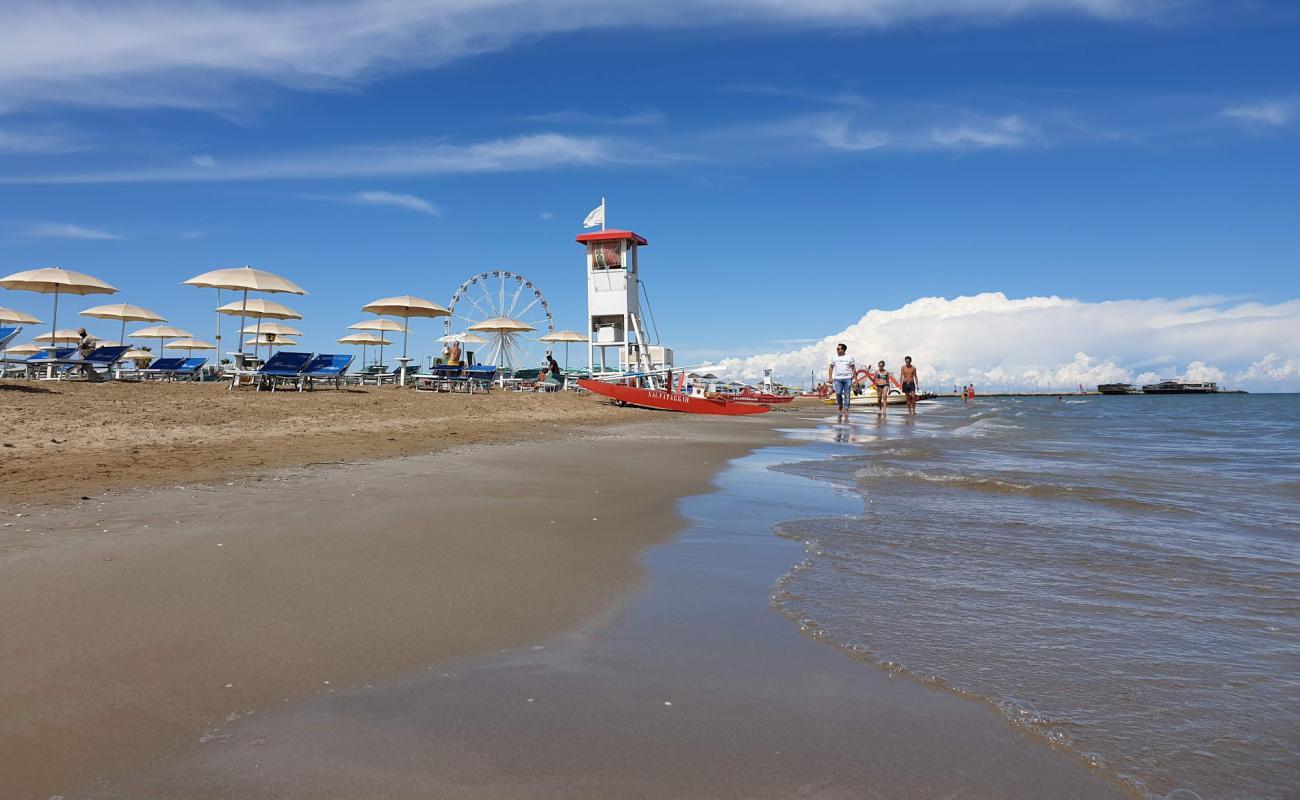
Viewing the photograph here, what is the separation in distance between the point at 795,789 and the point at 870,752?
309 millimetres

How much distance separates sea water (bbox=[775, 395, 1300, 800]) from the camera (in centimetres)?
212

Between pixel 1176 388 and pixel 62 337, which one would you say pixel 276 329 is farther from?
pixel 1176 388

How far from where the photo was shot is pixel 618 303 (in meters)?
29.4

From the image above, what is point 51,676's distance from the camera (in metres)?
2.30

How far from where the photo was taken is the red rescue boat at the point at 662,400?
22.8 meters

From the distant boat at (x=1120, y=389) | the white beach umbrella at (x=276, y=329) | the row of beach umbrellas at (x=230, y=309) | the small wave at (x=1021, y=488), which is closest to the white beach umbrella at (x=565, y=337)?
the row of beach umbrellas at (x=230, y=309)

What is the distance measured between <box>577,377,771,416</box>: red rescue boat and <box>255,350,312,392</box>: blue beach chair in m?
8.62

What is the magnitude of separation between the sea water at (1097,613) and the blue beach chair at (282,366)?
14.0 m

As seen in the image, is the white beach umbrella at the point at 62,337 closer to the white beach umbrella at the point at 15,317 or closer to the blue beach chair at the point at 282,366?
the white beach umbrella at the point at 15,317

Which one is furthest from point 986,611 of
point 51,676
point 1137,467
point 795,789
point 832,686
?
point 1137,467

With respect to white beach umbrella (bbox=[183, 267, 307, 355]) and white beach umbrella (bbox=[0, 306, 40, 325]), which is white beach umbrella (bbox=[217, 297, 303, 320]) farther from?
white beach umbrella (bbox=[0, 306, 40, 325])

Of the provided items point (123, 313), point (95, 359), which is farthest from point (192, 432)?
point (123, 313)

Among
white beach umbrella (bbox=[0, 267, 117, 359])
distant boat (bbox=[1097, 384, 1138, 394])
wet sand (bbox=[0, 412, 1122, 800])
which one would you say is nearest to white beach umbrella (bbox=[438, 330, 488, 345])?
white beach umbrella (bbox=[0, 267, 117, 359])

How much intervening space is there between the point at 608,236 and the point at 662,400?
360 inches
